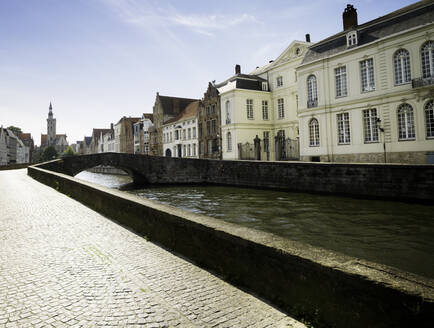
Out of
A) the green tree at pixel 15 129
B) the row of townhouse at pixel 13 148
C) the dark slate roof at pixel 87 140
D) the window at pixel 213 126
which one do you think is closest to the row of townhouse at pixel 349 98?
the window at pixel 213 126

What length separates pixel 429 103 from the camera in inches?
735

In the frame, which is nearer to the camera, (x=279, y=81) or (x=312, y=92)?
(x=312, y=92)

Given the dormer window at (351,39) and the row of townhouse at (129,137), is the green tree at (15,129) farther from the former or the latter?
the dormer window at (351,39)

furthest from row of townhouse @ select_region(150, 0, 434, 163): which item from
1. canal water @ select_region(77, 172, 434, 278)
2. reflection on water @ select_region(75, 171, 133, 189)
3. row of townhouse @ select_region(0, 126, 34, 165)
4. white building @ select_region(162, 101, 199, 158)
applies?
row of townhouse @ select_region(0, 126, 34, 165)

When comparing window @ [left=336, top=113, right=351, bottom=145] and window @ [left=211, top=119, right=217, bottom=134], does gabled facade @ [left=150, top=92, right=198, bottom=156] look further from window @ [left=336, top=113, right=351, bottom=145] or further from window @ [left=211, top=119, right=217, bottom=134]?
window @ [left=336, top=113, right=351, bottom=145]

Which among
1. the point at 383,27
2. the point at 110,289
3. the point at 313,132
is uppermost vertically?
the point at 383,27

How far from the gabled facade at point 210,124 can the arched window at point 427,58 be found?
21944 millimetres

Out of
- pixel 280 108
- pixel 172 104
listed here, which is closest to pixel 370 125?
pixel 280 108

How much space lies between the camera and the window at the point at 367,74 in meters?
21.6

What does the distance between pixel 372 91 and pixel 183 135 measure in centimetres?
2893

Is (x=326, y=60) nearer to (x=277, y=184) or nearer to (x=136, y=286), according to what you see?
(x=277, y=184)

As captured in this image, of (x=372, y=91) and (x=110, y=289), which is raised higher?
(x=372, y=91)

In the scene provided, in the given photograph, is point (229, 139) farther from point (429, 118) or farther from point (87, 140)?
point (87, 140)

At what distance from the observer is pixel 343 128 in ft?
76.5
